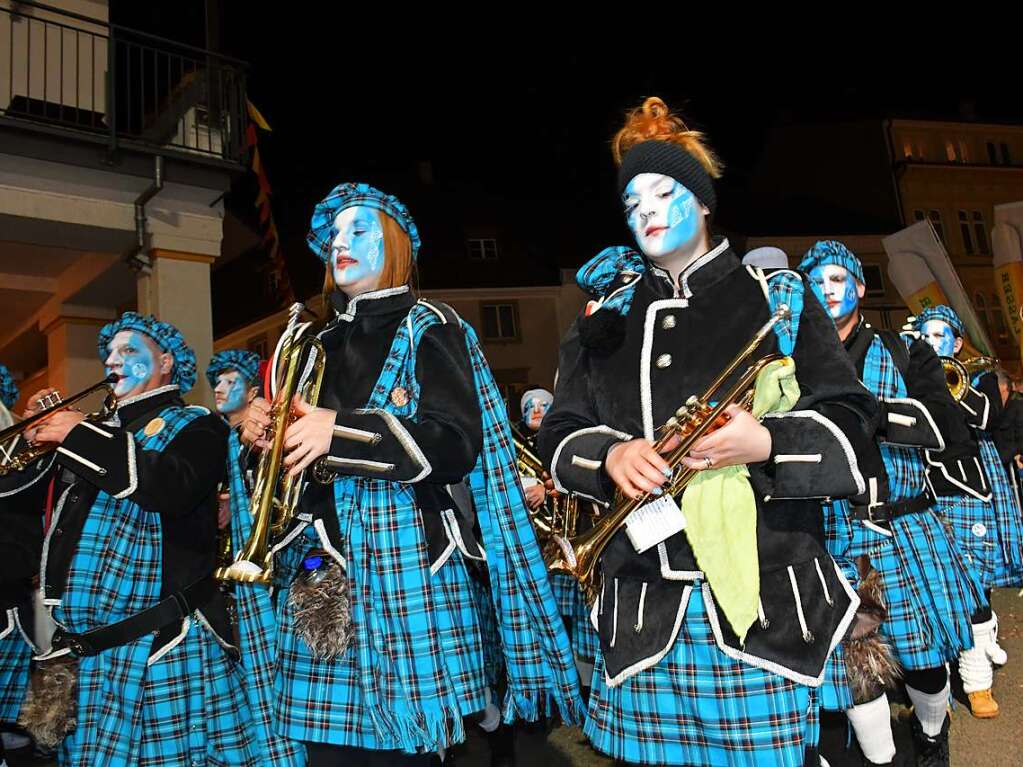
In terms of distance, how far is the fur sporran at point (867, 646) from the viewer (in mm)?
3207

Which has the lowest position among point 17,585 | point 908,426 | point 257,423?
point 17,585

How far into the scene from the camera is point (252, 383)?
20.0 ft

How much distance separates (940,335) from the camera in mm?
5730

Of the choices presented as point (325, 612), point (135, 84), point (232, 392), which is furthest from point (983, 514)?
point (135, 84)

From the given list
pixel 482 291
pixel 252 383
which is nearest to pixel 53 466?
pixel 252 383

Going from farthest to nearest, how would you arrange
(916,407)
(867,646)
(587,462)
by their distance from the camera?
(916,407), (867,646), (587,462)

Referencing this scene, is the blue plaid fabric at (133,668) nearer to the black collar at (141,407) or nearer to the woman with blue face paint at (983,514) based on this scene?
the black collar at (141,407)

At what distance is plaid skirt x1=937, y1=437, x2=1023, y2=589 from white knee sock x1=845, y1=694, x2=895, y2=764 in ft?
8.08

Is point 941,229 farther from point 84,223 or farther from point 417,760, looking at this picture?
point 417,760

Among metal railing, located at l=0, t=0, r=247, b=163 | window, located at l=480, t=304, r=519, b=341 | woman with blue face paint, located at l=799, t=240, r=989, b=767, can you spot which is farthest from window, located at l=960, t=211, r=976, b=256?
woman with blue face paint, located at l=799, t=240, r=989, b=767

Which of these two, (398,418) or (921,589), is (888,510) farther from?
(398,418)

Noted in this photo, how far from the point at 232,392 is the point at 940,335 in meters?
4.82

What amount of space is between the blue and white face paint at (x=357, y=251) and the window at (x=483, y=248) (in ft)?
82.3

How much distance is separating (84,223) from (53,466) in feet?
17.0
